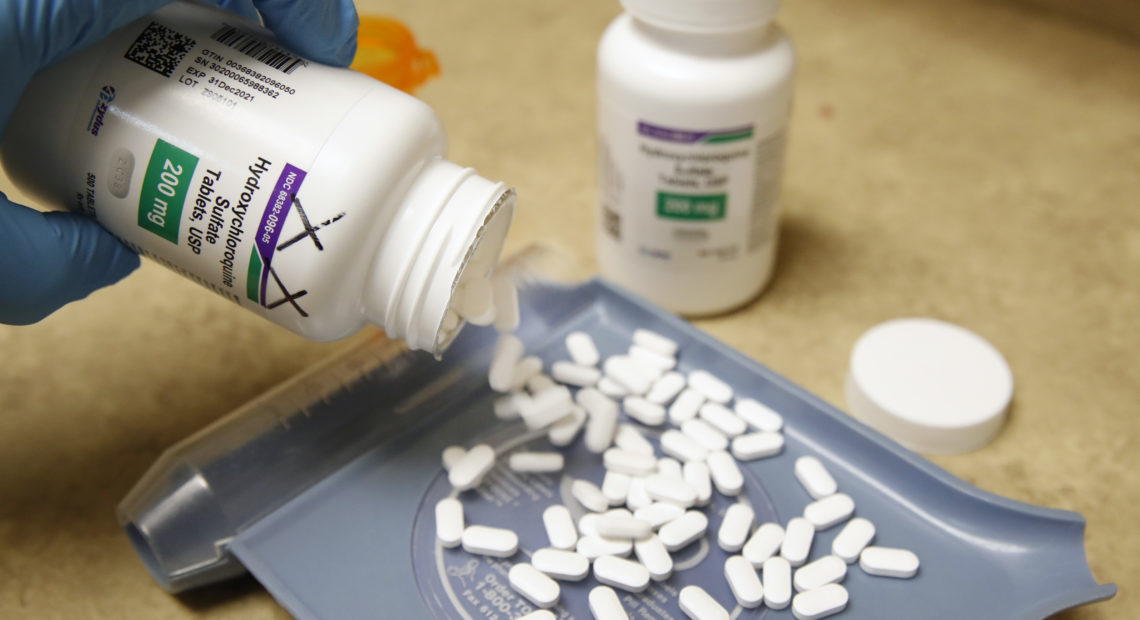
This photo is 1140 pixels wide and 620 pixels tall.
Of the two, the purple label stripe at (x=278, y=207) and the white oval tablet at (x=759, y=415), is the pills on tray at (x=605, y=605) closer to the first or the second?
the white oval tablet at (x=759, y=415)

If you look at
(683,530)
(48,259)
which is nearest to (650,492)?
(683,530)

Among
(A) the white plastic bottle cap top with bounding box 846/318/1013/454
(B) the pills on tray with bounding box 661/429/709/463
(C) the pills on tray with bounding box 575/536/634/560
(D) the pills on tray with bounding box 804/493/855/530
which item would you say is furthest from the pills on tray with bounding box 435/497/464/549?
(A) the white plastic bottle cap top with bounding box 846/318/1013/454

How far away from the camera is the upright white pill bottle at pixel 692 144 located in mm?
922

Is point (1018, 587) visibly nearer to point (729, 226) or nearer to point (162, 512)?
point (729, 226)

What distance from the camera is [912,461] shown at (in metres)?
0.87

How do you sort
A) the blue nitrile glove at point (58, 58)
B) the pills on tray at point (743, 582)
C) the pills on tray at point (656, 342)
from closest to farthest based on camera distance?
the blue nitrile glove at point (58, 58) → the pills on tray at point (743, 582) → the pills on tray at point (656, 342)

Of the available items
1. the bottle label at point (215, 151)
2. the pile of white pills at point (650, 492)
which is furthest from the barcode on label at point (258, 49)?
the pile of white pills at point (650, 492)

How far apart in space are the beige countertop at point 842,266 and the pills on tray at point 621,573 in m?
0.28

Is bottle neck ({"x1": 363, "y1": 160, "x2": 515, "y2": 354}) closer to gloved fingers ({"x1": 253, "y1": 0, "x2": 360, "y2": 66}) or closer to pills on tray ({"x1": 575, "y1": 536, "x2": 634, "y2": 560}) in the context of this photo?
gloved fingers ({"x1": 253, "y1": 0, "x2": 360, "y2": 66})

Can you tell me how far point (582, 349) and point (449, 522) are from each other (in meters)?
0.26

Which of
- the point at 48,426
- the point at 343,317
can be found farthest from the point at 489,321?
the point at 48,426

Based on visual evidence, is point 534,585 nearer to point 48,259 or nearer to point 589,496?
point 589,496

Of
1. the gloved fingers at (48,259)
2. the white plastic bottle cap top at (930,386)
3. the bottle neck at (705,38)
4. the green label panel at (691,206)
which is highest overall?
the bottle neck at (705,38)

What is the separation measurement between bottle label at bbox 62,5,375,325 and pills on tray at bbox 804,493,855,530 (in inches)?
18.7
